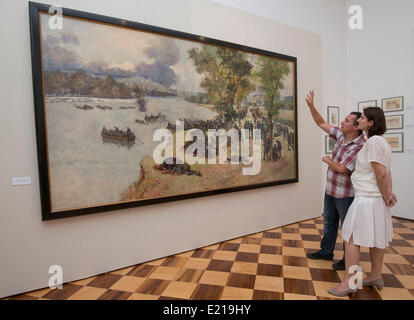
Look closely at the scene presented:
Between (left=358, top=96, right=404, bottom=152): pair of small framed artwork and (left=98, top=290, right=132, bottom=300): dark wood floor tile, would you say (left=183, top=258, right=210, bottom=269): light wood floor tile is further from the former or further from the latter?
(left=358, top=96, right=404, bottom=152): pair of small framed artwork

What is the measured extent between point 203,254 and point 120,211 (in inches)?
56.3

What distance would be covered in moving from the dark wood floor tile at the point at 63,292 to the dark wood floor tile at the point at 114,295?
14.9 inches

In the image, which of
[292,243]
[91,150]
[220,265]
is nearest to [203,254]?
[220,265]

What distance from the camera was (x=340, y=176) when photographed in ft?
10.9

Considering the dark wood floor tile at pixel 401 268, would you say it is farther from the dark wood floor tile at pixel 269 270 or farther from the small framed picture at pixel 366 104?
the small framed picture at pixel 366 104

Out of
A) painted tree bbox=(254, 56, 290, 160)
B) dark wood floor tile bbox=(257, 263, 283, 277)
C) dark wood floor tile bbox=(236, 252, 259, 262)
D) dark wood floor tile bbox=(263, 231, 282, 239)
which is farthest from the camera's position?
painted tree bbox=(254, 56, 290, 160)

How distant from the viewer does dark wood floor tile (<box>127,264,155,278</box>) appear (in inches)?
132

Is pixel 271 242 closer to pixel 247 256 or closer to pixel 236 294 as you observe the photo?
pixel 247 256

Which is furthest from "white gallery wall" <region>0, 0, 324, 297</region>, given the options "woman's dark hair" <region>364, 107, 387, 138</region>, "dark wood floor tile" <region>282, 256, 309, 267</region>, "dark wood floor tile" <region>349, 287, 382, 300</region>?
"woman's dark hair" <region>364, 107, 387, 138</region>

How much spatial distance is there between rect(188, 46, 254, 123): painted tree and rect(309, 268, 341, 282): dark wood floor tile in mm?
2567

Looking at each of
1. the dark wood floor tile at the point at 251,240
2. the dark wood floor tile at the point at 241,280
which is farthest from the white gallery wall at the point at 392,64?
the dark wood floor tile at the point at 241,280

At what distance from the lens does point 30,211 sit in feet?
9.73
